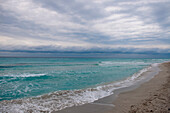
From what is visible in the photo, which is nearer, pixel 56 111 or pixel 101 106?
pixel 56 111

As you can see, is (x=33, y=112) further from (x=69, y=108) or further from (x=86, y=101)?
(x=86, y=101)

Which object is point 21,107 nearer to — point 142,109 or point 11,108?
point 11,108

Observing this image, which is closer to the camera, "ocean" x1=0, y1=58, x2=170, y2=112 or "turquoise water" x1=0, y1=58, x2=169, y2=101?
"ocean" x1=0, y1=58, x2=170, y2=112

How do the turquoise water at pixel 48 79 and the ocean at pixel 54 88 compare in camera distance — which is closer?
the ocean at pixel 54 88

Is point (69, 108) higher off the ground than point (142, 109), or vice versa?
point (142, 109)

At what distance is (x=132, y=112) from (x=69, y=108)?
3022 millimetres

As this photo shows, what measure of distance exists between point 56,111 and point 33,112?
3.57 ft

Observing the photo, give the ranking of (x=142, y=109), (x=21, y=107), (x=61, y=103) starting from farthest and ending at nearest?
(x=61, y=103) → (x=21, y=107) → (x=142, y=109)

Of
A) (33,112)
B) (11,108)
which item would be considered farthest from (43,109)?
(11,108)

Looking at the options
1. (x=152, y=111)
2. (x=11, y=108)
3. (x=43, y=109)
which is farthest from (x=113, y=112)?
(x=11, y=108)

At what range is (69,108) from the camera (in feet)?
19.2

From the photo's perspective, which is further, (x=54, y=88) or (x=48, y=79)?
(x=48, y=79)

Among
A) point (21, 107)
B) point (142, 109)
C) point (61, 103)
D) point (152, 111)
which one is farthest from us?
point (61, 103)

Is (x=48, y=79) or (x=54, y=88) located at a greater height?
(x=54, y=88)
